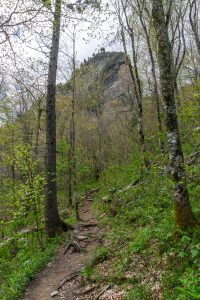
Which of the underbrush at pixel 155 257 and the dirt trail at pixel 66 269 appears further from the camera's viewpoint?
the dirt trail at pixel 66 269

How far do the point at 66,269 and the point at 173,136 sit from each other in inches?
194

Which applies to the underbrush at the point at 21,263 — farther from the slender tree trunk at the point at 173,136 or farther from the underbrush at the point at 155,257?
the slender tree trunk at the point at 173,136

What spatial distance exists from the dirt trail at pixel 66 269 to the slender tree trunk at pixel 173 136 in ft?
8.66

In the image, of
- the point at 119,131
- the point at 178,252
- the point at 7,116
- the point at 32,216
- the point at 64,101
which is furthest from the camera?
the point at 119,131

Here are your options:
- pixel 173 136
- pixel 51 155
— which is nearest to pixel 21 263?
pixel 51 155

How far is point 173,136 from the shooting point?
5.14 m

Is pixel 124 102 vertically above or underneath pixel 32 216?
above

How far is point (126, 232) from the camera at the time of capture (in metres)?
8.20

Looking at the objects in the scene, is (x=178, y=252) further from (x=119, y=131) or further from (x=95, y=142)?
(x=95, y=142)

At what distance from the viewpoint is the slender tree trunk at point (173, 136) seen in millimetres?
5082

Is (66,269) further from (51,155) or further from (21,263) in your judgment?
(51,155)

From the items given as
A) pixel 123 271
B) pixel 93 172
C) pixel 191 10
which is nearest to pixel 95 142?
pixel 93 172

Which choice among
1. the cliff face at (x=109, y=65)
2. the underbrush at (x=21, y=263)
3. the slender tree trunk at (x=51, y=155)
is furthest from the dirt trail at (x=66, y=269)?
the cliff face at (x=109, y=65)

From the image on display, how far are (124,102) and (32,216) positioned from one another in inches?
953
